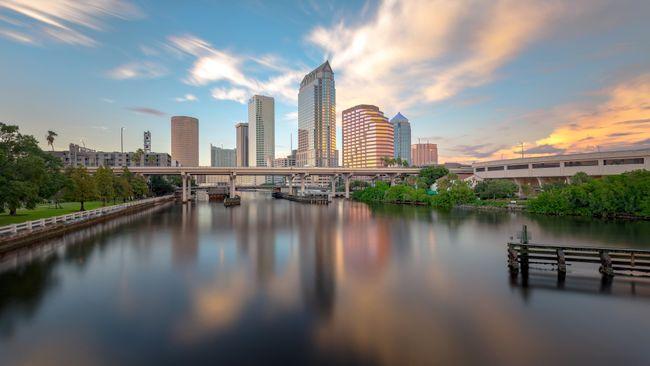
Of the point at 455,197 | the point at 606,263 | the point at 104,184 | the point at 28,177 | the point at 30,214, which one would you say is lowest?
the point at 606,263

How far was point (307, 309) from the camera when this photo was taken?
529 inches

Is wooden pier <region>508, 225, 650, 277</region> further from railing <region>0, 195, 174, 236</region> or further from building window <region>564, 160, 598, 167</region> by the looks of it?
building window <region>564, 160, 598, 167</region>

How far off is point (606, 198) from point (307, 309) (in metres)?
49.3

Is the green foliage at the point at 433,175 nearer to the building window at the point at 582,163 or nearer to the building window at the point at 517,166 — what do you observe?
the building window at the point at 517,166

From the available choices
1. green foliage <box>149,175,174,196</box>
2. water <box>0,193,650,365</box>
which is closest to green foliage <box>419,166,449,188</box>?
water <box>0,193,650,365</box>

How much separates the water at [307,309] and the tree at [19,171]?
5.21 meters

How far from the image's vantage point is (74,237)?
30844 millimetres

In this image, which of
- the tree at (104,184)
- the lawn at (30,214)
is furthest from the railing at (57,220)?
the tree at (104,184)

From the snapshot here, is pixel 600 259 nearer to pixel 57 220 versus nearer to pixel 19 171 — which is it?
pixel 19 171

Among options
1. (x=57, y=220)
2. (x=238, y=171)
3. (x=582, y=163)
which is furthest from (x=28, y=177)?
(x=582, y=163)

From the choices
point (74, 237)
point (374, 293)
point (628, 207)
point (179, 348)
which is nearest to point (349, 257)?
point (374, 293)

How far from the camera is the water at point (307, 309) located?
9.92 metres

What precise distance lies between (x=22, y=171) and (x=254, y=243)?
69.0ft

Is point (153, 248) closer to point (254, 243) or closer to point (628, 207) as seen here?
point (254, 243)
